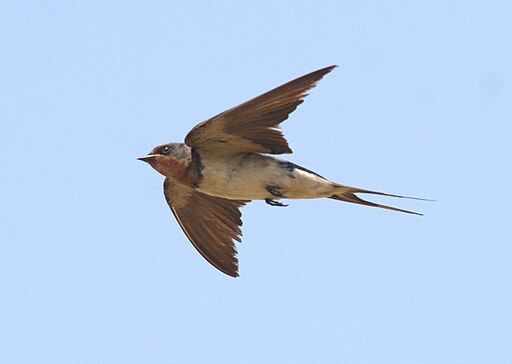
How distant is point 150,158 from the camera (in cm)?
829

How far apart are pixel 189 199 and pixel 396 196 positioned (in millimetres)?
1948

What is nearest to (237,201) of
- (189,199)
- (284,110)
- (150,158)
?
(189,199)

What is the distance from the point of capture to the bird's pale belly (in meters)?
8.09

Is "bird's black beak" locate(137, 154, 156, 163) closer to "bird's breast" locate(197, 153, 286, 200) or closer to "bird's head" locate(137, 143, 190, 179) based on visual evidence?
"bird's head" locate(137, 143, 190, 179)

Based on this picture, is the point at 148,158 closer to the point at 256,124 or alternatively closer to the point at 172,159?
the point at 172,159

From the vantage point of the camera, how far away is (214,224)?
29.6ft

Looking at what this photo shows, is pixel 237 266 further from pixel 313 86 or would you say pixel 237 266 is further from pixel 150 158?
pixel 313 86

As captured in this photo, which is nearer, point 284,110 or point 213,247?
point 284,110

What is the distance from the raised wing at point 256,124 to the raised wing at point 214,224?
0.91m

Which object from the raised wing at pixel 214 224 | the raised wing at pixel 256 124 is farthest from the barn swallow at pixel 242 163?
the raised wing at pixel 214 224

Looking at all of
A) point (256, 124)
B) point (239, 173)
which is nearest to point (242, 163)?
point (239, 173)

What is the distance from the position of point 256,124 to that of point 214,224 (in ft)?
4.69

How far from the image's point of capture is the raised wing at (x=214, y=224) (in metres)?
8.96

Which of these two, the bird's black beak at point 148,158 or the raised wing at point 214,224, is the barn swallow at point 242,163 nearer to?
the bird's black beak at point 148,158
